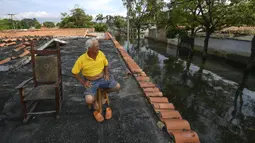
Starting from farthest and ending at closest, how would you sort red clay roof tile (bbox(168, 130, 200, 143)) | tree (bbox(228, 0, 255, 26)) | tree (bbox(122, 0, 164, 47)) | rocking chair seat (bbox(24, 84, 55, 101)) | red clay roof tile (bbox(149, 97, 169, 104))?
tree (bbox(122, 0, 164, 47)), tree (bbox(228, 0, 255, 26)), red clay roof tile (bbox(149, 97, 169, 104)), rocking chair seat (bbox(24, 84, 55, 101)), red clay roof tile (bbox(168, 130, 200, 143))

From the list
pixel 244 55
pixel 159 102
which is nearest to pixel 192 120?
pixel 159 102

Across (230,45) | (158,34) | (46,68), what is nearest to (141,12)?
(158,34)

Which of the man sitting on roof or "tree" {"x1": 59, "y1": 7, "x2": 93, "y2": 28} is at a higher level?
"tree" {"x1": 59, "y1": 7, "x2": 93, "y2": 28}

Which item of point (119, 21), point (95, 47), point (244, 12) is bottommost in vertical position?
point (95, 47)

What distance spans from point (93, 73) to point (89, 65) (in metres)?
0.14

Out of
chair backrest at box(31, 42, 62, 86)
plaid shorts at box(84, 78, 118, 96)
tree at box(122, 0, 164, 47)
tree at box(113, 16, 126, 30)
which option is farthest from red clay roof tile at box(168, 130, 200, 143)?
tree at box(113, 16, 126, 30)

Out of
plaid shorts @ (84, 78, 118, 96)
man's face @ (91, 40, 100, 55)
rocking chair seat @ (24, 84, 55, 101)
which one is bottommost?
rocking chair seat @ (24, 84, 55, 101)

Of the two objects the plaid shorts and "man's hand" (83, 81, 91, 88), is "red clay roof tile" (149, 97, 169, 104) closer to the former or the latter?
the plaid shorts

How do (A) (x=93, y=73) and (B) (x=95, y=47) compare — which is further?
(A) (x=93, y=73)

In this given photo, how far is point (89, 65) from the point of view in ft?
7.84

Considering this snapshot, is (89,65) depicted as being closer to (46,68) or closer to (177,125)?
(46,68)

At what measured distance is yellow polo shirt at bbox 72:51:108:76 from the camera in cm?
235

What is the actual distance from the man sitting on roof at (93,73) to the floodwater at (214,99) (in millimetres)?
2359

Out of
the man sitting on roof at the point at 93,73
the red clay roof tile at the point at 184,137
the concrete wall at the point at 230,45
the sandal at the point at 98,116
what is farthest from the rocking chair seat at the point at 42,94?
the concrete wall at the point at 230,45
